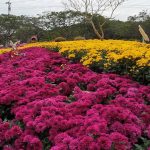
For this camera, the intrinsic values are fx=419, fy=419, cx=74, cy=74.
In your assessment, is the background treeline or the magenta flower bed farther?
the background treeline

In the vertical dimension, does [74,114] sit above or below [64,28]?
above

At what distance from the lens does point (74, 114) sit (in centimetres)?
450

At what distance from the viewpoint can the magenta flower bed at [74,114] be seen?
12.5 ft

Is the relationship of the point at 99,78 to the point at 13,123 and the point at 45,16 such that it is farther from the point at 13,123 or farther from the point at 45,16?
the point at 45,16

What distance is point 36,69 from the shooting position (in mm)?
7387

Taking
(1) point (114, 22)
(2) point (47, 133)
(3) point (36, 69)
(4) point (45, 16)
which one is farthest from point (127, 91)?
(1) point (114, 22)

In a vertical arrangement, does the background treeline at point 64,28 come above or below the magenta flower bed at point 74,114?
below

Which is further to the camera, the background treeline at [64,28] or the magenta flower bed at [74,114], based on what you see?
the background treeline at [64,28]

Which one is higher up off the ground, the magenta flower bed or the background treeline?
the magenta flower bed

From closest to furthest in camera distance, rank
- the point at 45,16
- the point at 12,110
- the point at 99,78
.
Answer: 1. the point at 12,110
2. the point at 99,78
3. the point at 45,16

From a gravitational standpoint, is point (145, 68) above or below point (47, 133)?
above

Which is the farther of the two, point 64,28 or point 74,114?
point 64,28

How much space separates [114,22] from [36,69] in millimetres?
36061

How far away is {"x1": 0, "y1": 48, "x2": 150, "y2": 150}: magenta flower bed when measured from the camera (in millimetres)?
3816
